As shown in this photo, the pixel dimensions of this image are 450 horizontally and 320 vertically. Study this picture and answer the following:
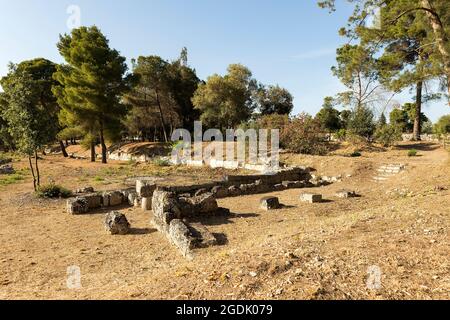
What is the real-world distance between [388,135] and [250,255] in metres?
25.7

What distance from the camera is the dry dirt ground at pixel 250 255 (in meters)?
3.93

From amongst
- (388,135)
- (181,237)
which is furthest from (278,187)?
(388,135)

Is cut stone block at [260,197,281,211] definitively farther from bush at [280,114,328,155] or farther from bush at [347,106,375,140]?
bush at [347,106,375,140]

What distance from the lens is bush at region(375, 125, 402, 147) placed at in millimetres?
26906

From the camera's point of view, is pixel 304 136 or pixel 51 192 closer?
pixel 51 192

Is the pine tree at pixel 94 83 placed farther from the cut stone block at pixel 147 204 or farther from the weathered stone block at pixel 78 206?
the cut stone block at pixel 147 204

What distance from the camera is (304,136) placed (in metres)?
A: 23.4

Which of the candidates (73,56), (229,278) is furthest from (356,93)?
(229,278)

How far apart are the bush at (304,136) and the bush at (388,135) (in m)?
6.91

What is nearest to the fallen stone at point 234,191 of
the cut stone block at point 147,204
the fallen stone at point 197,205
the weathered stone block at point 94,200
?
the fallen stone at point 197,205

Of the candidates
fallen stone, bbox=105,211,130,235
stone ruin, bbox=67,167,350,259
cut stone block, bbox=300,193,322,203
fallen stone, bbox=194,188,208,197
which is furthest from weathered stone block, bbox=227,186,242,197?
fallen stone, bbox=105,211,130,235

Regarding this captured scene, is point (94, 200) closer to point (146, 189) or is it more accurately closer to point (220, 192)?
point (146, 189)

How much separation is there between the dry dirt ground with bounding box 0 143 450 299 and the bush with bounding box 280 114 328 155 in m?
11.2
